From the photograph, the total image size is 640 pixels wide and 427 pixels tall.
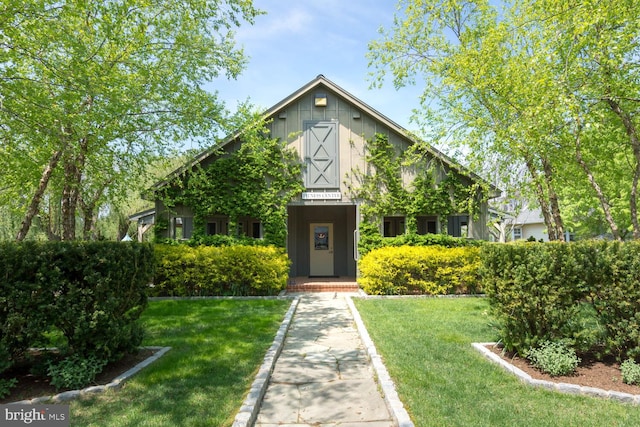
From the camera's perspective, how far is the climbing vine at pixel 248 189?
45.2ft

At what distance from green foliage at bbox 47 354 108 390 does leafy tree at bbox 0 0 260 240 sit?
4878 mm

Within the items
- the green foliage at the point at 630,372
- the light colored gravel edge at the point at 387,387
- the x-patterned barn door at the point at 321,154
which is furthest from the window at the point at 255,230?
the green foliage at the point at 630,372

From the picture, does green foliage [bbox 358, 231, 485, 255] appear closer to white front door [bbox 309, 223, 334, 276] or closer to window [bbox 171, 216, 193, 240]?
white front door [bbox 309, 223, 334, 276]

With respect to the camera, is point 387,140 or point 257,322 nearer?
point 257,322

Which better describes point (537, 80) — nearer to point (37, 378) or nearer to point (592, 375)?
point (592, 375)

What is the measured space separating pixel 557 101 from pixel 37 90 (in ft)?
35.3

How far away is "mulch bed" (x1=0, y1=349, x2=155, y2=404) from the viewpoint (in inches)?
174

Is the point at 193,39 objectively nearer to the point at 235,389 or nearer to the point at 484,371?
the point at 235,389

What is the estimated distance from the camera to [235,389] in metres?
4.57

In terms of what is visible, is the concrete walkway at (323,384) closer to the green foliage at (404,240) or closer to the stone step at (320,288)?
the stone step at (320,288)

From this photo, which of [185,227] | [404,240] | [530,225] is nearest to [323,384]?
[404,240]

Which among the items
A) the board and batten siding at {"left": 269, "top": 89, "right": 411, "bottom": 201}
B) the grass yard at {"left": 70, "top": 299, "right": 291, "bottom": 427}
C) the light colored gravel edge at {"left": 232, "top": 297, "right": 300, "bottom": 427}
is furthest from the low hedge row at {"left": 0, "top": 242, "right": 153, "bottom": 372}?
the board and batten siding at {"left": 269, "top": 89, "right": 411, "bottom": 201}

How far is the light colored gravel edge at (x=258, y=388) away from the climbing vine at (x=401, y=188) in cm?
768

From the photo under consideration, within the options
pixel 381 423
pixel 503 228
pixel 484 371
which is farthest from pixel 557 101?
pixel 503 228
